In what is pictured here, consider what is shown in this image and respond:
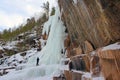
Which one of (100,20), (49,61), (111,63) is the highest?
(100,20)

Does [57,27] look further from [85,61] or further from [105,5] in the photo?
[105,5]

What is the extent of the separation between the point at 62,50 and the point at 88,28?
19.8 feet

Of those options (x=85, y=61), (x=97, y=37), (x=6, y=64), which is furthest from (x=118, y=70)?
(x=6, y=64)

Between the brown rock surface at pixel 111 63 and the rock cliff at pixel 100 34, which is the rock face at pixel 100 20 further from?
the brown rock surface at pixel 111 63

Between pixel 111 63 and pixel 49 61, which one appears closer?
pixel 111 63

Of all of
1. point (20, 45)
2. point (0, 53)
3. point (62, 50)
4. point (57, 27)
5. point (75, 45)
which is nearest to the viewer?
point (75, 45)

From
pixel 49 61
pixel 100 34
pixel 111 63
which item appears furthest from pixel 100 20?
pixel 49 61

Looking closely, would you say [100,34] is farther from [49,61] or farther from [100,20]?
[49,61]

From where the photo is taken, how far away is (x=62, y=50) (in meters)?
12.4

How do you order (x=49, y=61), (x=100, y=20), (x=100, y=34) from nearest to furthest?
(x=100, y=20) < (x=100, y=34) < (x=49, y=61)

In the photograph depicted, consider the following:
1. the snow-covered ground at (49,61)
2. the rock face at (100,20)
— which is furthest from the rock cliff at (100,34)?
the snow-covered ground at (49,61)

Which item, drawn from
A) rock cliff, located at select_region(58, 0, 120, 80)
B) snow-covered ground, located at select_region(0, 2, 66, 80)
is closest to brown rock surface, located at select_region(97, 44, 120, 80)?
rock cliff, located at select_region(58, 0, 120, 80)

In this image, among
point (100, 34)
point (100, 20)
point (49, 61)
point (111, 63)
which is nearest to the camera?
point (111, 63)

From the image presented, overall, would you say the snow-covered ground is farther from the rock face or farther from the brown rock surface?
the brown rock surface
